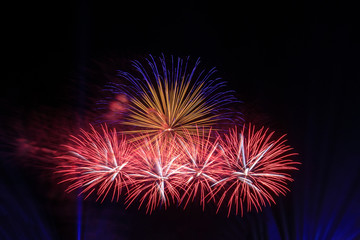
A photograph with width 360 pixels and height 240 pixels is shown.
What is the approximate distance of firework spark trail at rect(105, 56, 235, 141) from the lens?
5.90 m

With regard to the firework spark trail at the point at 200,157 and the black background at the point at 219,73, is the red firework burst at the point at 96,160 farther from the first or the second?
the firework spark trail at the point at 200,157

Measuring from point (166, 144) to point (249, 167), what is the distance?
7.09 ft

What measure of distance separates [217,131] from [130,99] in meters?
2.50

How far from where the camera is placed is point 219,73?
24.1ft

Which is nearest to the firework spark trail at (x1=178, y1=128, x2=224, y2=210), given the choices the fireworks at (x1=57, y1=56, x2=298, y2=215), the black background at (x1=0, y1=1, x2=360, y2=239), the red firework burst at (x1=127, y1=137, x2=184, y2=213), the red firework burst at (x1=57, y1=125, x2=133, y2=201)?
the fireworks at (x1=57, y1=56, x2=298, y2=215)

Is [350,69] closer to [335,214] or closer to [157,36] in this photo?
[335,214]

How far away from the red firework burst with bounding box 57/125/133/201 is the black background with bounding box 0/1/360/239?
476 mm

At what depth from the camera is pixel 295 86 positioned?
8.04 metres

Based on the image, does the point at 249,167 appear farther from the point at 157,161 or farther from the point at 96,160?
the point at 96,160

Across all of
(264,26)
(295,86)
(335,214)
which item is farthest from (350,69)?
(335,214)

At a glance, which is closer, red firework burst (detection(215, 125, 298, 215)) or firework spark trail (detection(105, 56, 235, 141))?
firework spark trail (detection(105, 56, 235, 141))

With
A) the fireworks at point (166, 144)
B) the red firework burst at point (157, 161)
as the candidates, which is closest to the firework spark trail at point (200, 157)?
the fireworks at point (166, 144)

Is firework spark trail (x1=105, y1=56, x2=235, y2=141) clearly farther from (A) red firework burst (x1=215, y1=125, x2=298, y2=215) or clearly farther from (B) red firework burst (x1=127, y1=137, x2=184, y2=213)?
(A) red firework burst (x1=215, y1=125, x2=298, y2=215)

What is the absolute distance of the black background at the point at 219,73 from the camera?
6625mm
